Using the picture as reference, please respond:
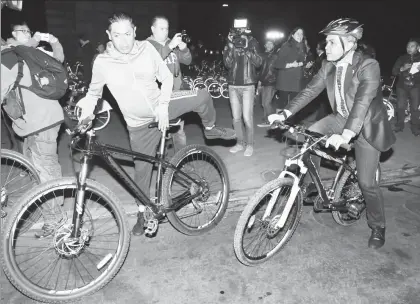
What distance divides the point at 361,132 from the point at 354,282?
1543mm

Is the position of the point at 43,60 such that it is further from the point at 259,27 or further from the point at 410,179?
the point at 259,27

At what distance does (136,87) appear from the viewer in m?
3.80

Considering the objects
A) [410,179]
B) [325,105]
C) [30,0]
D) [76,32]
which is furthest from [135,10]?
[410,179]

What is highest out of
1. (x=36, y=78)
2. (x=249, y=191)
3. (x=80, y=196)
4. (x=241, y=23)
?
(x=241, y=23)

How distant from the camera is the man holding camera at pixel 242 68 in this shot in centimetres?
665

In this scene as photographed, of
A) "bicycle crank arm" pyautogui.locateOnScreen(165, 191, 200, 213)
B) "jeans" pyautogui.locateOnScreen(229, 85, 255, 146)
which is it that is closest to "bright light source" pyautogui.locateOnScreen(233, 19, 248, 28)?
"jeans" pyautogui.locateOnScreen(229, 85, 255, 146)

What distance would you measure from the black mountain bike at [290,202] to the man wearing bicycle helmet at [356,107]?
0.23 metres

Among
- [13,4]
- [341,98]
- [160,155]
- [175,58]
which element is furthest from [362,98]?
[13,4]

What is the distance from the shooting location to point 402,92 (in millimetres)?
9281

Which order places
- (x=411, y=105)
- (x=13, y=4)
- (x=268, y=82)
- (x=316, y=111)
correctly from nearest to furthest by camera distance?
(x=13, y=4)
(x=411, y=105)
(x=268, y=82)
(x=316, y=111)

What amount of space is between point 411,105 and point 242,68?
16.5 feet

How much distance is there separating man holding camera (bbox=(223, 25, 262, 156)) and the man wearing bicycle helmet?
2481mm

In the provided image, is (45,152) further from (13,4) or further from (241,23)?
(241,23)

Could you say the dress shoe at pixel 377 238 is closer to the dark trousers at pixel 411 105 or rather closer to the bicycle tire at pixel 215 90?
the dark trousers at pixel 411 105
